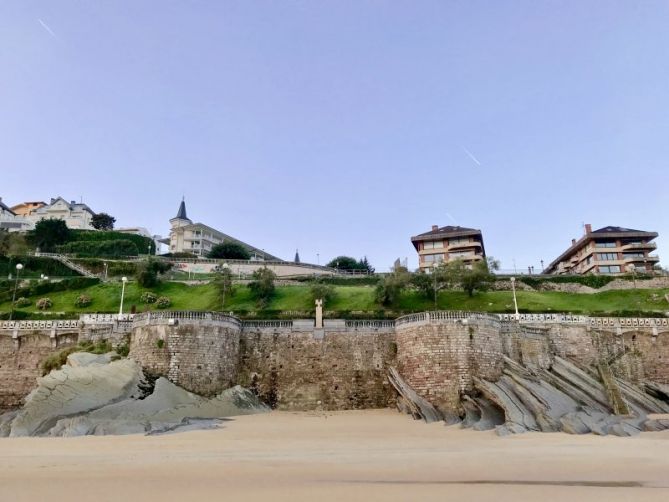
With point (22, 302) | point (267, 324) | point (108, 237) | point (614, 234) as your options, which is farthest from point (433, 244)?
point (22, 302)

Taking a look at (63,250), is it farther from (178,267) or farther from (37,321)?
(37,321)

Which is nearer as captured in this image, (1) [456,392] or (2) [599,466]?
(2) [599,466]

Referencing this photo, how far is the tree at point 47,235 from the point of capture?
69.8m

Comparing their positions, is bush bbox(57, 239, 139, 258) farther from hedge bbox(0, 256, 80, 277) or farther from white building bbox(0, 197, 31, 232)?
white building bbox(0, 197, 31, 232)

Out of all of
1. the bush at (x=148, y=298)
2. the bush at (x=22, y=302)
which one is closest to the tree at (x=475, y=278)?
the bush at (x=148, y=298)

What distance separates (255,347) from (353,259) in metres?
49.5

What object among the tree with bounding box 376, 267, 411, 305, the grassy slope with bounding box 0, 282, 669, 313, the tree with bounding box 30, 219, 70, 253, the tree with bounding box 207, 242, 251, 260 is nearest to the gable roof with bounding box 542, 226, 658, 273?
the grassy slope with bounding box 0, 282, 669, 313

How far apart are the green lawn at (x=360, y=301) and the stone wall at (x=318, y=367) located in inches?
467

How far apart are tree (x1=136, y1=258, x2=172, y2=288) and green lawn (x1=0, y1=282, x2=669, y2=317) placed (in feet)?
2.78

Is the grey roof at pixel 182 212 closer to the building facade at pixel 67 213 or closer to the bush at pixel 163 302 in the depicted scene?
the building facade at pixel 67 213

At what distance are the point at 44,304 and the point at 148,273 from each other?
1023 centimetres

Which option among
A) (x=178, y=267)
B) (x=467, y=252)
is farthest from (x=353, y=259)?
(x=178, y=267)

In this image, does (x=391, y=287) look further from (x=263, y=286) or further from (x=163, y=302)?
(x=163, y=302)

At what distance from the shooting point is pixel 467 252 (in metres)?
74.9
